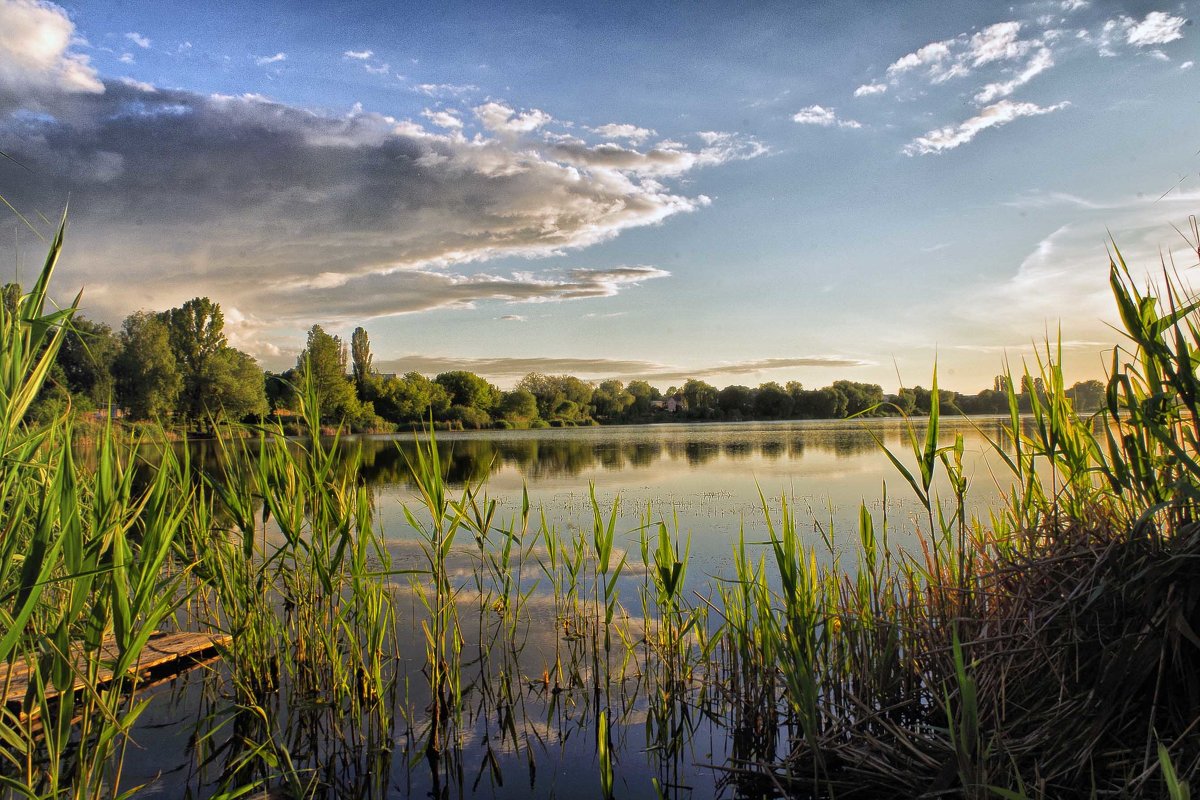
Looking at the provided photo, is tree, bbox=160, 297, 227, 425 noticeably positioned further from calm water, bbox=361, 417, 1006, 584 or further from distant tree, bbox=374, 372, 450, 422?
calm water, bbox=361, 417, 1006, 584

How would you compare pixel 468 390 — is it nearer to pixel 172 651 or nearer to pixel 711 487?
pixel 711 487

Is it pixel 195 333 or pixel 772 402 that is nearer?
pixel 195 333

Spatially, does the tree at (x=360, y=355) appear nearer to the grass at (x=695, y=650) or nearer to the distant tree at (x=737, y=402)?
the distant tree at (x=737, y=402)

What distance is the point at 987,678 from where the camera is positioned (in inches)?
126

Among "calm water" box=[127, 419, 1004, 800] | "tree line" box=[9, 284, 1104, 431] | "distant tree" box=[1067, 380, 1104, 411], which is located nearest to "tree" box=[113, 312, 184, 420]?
"tree line" box=[9, 284, 1104, 431]

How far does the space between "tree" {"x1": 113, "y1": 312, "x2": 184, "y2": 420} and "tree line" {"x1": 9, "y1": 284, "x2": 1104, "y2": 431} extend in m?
0.07

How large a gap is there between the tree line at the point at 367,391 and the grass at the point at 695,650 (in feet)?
95.2

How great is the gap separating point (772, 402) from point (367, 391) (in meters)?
42.7

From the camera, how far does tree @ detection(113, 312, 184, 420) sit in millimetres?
45875

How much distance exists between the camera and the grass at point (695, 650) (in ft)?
8.41

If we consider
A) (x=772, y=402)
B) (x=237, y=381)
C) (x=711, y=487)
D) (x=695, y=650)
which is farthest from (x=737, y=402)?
(x=695, y=650)

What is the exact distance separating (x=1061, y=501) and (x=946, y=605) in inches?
34.3

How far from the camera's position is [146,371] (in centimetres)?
4688

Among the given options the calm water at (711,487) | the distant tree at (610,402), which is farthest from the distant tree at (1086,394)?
the distant tree at (610,402)
